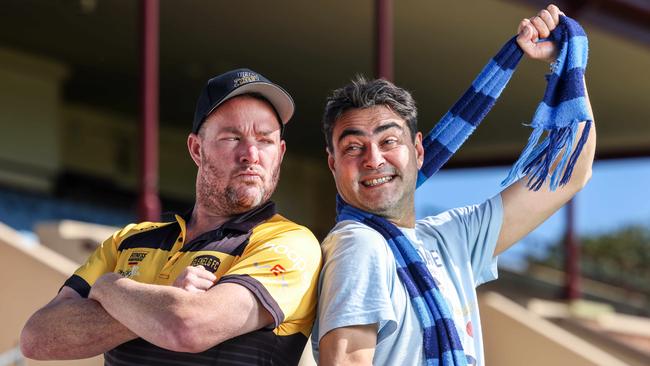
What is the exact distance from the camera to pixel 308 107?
56.9 ft

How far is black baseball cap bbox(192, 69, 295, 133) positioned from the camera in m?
2.83

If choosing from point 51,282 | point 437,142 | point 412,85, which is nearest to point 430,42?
point 412,85

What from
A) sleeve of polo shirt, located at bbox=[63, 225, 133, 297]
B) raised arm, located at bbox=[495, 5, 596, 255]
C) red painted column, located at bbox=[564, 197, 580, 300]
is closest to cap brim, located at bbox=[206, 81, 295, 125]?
sleeve of polo shirt, located at bbox=[63, 225, 133, 297]

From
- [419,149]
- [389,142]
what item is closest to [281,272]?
[389,142]

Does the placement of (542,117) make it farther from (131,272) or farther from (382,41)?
(382,41)

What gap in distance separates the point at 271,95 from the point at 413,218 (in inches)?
20.1

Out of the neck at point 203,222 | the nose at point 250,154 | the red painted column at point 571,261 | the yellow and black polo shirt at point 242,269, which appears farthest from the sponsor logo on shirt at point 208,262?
the red painted column at point 571,261

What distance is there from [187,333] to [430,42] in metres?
11.3

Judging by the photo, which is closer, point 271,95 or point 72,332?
point 72,332

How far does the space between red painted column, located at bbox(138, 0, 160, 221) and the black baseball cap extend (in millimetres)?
4802

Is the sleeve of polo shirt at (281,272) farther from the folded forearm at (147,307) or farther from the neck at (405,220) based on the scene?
the neck at (405,220)

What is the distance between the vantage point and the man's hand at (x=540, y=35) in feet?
10.7

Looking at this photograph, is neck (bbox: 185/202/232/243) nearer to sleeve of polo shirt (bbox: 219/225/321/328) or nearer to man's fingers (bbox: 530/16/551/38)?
sleeve of polo shirt (bbox: 219/225/321/328)

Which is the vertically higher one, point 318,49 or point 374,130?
point 318,49
